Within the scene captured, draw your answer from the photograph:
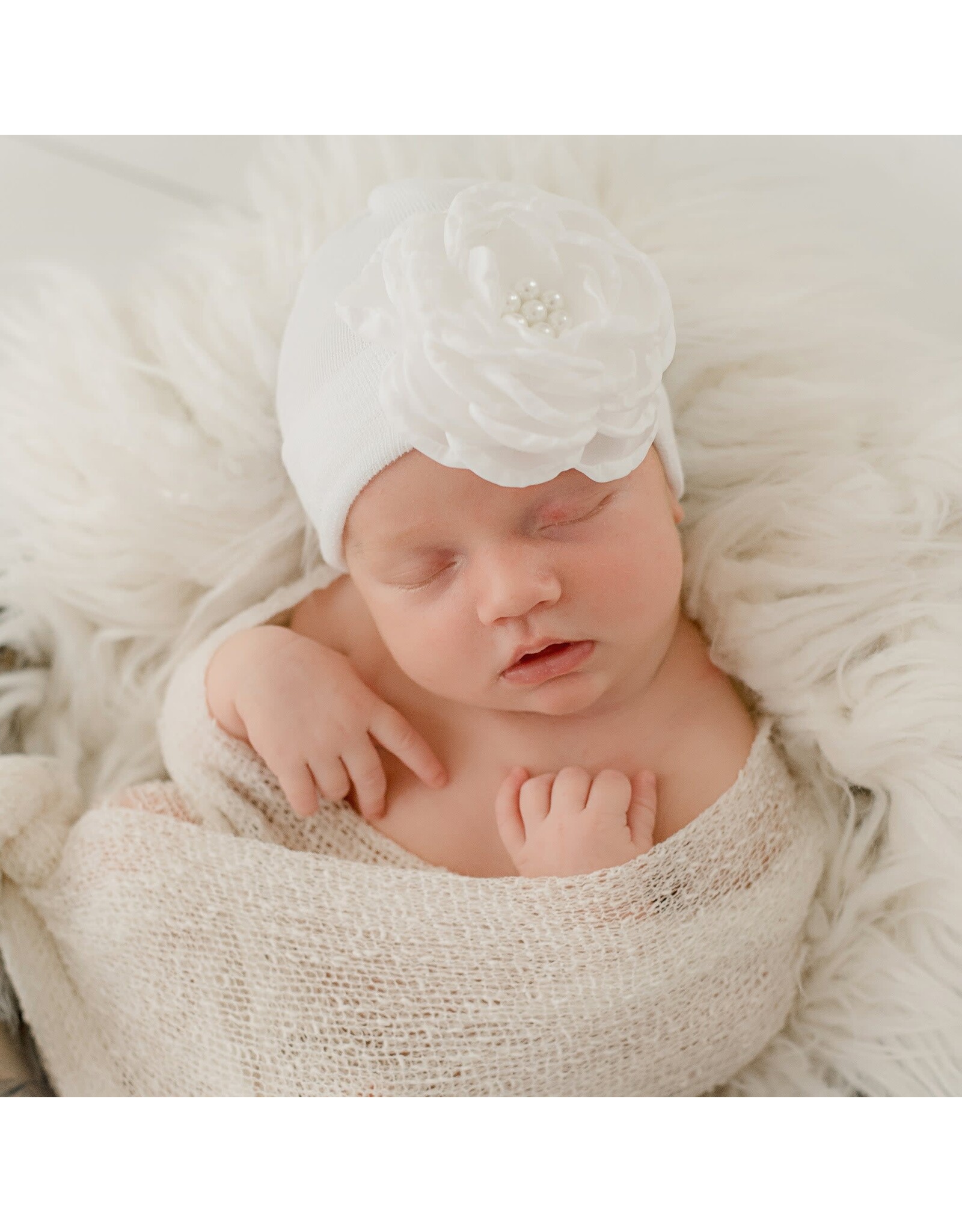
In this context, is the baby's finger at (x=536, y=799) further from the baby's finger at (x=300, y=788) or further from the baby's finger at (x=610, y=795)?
the baby's finger at (x=300, y=788)

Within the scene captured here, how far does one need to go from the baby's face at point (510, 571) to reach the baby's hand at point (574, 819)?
0.10m

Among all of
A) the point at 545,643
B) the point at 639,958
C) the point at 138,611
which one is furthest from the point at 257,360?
the point at 639,958

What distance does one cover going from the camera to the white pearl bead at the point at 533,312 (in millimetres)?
890

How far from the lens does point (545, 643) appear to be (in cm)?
102

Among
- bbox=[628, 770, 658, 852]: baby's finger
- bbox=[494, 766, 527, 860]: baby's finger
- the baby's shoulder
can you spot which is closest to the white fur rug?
the baby's shoulder

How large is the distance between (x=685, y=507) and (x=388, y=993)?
0.62 m

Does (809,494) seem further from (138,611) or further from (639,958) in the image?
(138,611)

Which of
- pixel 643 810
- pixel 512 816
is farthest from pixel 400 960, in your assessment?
pixel 643 810

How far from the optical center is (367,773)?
1.20 m

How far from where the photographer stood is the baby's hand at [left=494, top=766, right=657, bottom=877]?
1.10m

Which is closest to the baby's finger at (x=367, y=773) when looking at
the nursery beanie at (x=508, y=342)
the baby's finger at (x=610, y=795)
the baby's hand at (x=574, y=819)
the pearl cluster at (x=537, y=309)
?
the baby's hand at (x=574, y=819)

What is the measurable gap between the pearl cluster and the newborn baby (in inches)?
5.2

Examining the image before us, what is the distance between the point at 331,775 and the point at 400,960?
0.73ft

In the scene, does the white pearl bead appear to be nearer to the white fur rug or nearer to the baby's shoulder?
the white fur rug
